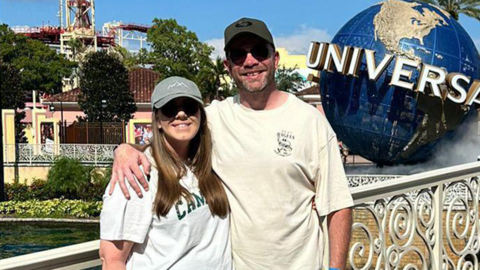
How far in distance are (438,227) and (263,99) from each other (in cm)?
185

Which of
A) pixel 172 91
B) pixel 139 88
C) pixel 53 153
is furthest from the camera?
pixel 139 88

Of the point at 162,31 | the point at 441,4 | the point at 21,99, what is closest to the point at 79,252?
the point at 441,4

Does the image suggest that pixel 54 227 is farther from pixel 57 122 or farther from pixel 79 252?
pixel 79 252

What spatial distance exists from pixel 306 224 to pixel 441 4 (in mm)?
23099

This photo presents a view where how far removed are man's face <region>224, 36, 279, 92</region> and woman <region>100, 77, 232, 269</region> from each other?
9.1 inches

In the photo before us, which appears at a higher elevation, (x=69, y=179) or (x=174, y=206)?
(x=174, y=206)

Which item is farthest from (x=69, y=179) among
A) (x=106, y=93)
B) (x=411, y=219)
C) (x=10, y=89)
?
(x=411, y=219)

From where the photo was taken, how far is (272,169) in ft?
6.64

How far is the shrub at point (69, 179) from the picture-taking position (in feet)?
65.3

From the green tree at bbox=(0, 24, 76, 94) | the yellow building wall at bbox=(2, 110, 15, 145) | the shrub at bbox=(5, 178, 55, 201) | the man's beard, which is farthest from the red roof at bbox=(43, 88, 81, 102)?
the man's beard

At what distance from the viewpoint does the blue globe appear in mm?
12828

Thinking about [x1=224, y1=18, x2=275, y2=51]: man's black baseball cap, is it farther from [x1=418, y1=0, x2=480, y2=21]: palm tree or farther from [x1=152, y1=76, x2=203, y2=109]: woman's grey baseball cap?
[x1=418, y1=0, x2=480, y2=21]: palm tree

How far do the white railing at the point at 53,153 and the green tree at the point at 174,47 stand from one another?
1587 cm

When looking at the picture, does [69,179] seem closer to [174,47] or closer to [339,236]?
[339,236]
